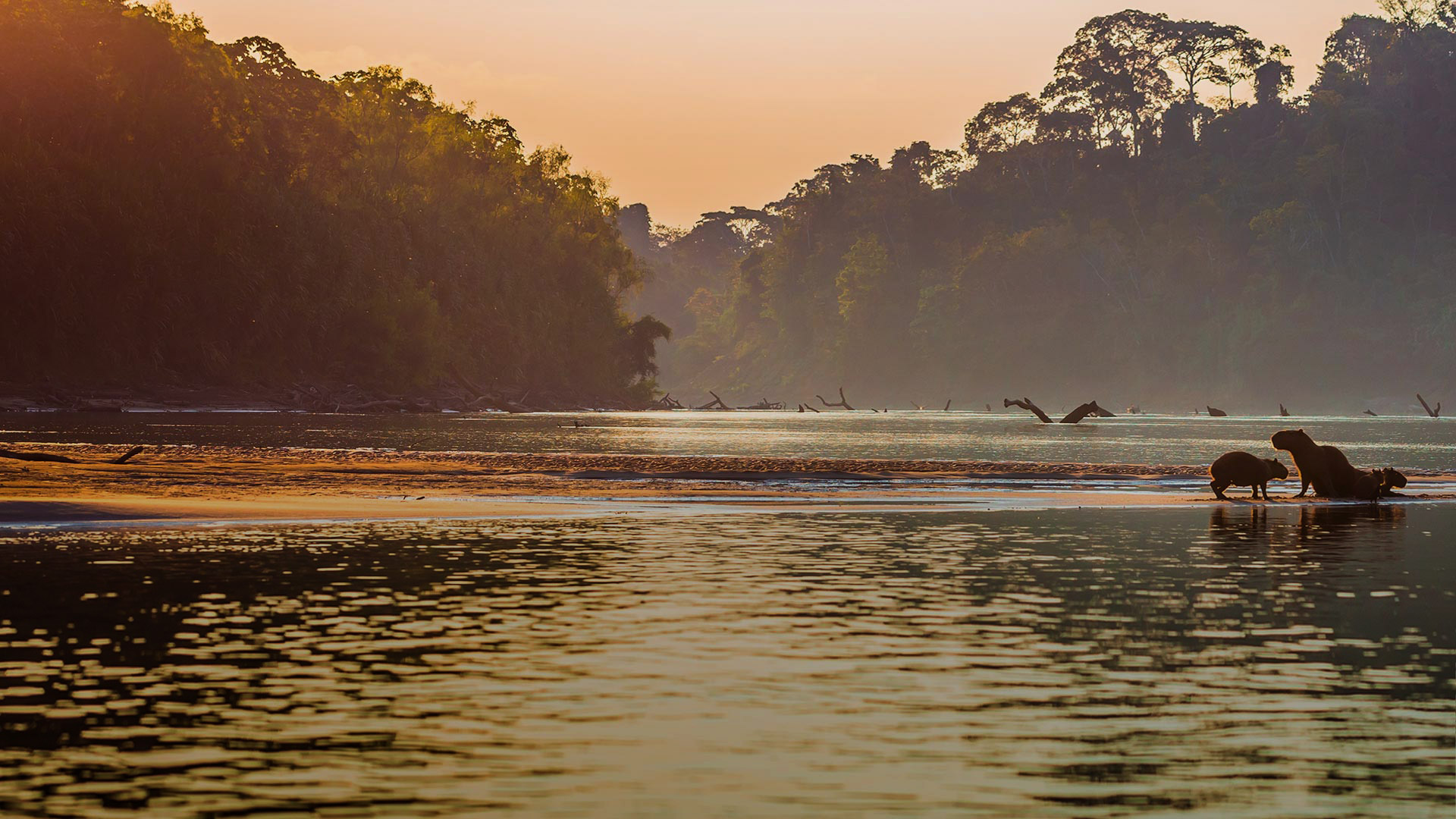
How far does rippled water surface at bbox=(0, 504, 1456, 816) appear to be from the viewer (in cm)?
894

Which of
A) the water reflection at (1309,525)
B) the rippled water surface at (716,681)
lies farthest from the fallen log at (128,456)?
the water reflection at (1309,525)

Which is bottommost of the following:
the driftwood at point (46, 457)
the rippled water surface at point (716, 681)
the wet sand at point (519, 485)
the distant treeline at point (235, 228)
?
the rippled water surface at point (716, 681)

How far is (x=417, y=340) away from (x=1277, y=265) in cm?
10336

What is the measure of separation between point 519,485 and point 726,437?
126 ft

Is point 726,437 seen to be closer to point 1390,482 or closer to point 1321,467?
point 1321,467

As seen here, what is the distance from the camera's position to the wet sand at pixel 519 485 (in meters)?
27.9

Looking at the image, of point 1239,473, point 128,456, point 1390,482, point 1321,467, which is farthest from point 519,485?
point 1390,482

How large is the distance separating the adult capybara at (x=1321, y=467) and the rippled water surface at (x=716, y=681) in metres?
13.9

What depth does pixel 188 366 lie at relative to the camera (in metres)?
95.8

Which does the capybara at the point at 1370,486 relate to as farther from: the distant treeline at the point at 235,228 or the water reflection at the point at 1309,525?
the distant treeline at the point at 235,228

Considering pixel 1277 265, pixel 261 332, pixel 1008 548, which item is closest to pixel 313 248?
pixel 261 332

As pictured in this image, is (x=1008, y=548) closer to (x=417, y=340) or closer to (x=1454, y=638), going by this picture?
(x=1454, y=638)

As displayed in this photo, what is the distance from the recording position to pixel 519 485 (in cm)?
3550

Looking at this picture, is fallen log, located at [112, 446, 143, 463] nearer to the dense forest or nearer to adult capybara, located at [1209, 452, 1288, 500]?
adult capybara, located at [1209, 452, 1288, 500]
